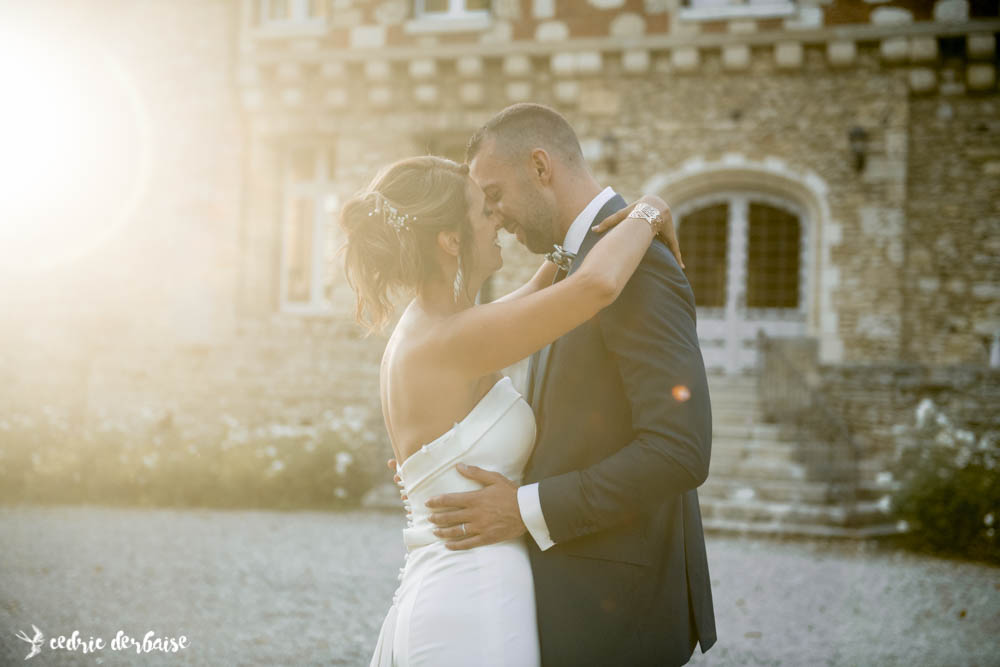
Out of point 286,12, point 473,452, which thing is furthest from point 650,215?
point 286,12

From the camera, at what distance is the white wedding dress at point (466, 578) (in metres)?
2.20

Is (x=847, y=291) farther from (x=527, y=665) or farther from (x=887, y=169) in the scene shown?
(x=527, y=665)

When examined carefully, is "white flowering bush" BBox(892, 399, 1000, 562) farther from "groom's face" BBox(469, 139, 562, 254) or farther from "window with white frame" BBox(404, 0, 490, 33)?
"window with white frame" BBox(404, 0, 490, 33)

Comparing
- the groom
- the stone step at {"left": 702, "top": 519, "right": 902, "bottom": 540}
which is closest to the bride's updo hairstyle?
the groom

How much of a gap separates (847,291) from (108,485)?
9926 mm

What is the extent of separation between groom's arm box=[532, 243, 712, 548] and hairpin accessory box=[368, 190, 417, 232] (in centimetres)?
68

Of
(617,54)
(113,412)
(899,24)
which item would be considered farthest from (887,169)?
(113,412)

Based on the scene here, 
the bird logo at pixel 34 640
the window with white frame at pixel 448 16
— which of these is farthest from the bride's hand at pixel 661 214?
the window with white frame at pixel 448 16

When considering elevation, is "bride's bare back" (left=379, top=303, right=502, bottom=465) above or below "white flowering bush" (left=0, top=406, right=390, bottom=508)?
above

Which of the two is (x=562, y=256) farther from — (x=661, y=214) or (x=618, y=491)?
(x=618, y=491)

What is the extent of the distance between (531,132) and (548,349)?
2.19 feet

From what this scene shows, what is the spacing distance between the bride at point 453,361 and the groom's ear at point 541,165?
0.62 ft

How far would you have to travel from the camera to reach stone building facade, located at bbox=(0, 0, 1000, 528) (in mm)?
10977

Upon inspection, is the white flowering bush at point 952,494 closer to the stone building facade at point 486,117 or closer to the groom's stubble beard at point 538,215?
the stone building facade at point 486,117
